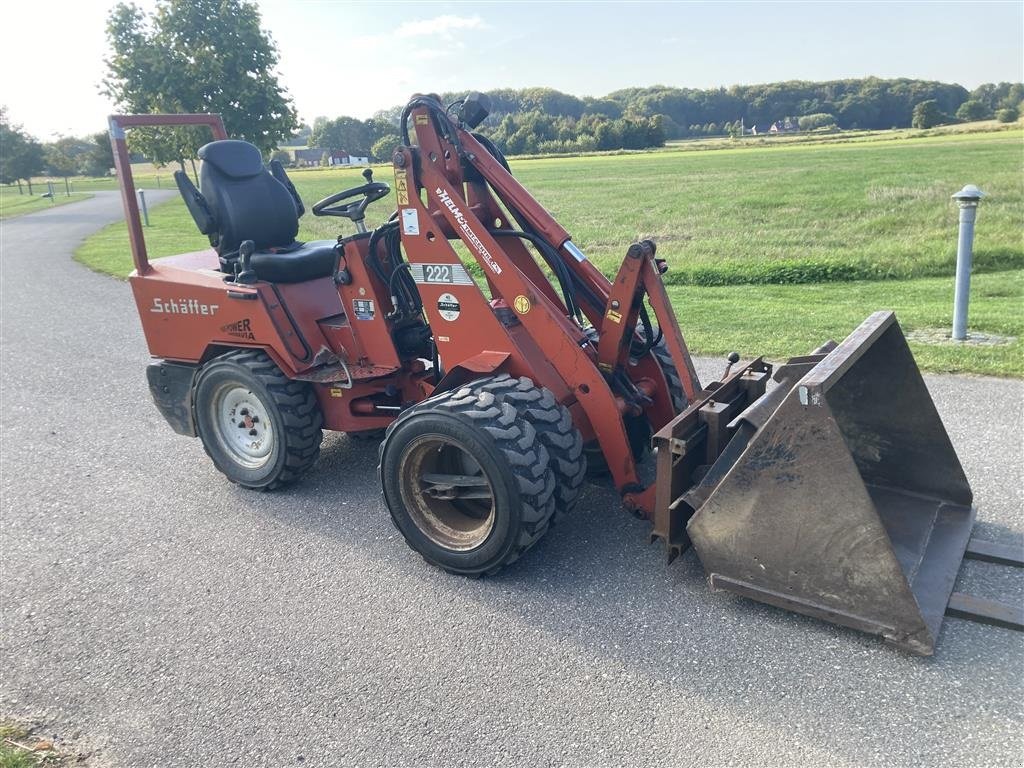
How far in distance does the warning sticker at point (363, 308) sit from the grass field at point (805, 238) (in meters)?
3.87

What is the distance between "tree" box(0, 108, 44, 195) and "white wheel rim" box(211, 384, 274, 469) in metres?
64.8

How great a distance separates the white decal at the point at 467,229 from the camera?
169 inches

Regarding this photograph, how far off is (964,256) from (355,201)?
5.51 meters

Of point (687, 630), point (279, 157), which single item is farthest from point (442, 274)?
point (279, 157)

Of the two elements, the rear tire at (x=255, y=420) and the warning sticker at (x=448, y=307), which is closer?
the warning sticker at (x=448, y=307)

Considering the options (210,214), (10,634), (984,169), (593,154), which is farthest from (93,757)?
(593,154)

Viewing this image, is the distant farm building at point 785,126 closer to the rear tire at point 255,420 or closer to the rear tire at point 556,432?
the rear tire at point 255,420

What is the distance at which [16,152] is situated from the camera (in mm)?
59875

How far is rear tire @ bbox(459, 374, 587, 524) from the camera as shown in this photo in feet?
12.7

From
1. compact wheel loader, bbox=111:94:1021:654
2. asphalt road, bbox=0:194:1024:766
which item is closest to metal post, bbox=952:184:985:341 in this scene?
asphalt road, bbox=0:194:1024:766

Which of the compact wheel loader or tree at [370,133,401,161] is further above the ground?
tree at [370,133,401,161]

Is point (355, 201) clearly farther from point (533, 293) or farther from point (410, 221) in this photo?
point (533, 293)

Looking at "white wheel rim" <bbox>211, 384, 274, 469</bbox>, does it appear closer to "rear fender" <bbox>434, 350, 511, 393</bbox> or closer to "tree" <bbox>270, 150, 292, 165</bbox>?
"rear fender" <bbox>434, 350, 511, 393</bbox>

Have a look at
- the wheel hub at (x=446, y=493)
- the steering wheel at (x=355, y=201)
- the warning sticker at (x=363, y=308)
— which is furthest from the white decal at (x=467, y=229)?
the wheel hub at (x=446, y=493)
